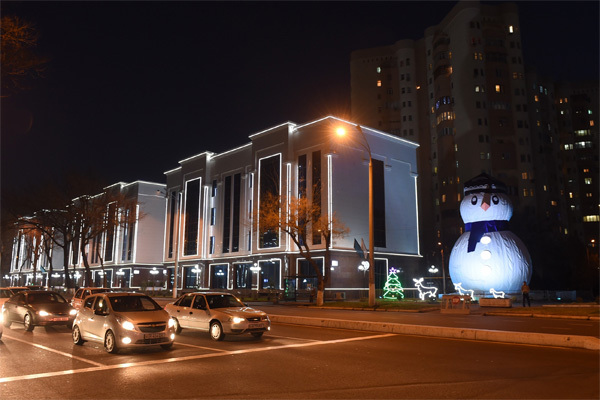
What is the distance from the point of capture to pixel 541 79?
338ft

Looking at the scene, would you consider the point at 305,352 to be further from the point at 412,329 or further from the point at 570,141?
the point at 570,141

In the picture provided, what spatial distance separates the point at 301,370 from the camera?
9.71 metres

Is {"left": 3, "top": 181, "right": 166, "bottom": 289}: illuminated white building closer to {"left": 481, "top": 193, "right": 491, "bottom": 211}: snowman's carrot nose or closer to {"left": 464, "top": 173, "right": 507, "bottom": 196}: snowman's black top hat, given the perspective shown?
{"left": 464, "top": 173, "right": 507, "bottom": 196}: snowman's black top hat

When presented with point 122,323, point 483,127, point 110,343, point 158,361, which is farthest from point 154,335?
point 483,127

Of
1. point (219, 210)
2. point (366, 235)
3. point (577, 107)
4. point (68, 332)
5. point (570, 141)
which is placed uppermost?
point (577, 107)

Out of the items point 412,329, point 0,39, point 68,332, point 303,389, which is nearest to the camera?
point 303,389

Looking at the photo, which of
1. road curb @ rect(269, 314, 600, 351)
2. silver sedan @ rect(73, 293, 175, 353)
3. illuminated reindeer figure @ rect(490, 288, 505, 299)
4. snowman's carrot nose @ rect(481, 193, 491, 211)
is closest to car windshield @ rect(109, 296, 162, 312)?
silver sedan @ rect(73, 293, 175, 353)

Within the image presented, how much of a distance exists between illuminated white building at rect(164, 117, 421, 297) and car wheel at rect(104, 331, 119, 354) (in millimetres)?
34803

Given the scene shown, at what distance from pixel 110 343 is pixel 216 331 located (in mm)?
3336

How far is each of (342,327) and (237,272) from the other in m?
46.7

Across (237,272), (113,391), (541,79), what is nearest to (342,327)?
(113,391)

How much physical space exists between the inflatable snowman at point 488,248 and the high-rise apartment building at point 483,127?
1706 inches

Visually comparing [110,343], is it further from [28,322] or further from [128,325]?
[28,322]

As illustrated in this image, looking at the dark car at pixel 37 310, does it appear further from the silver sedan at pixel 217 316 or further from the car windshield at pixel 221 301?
the car windshield at pixel 221 301
